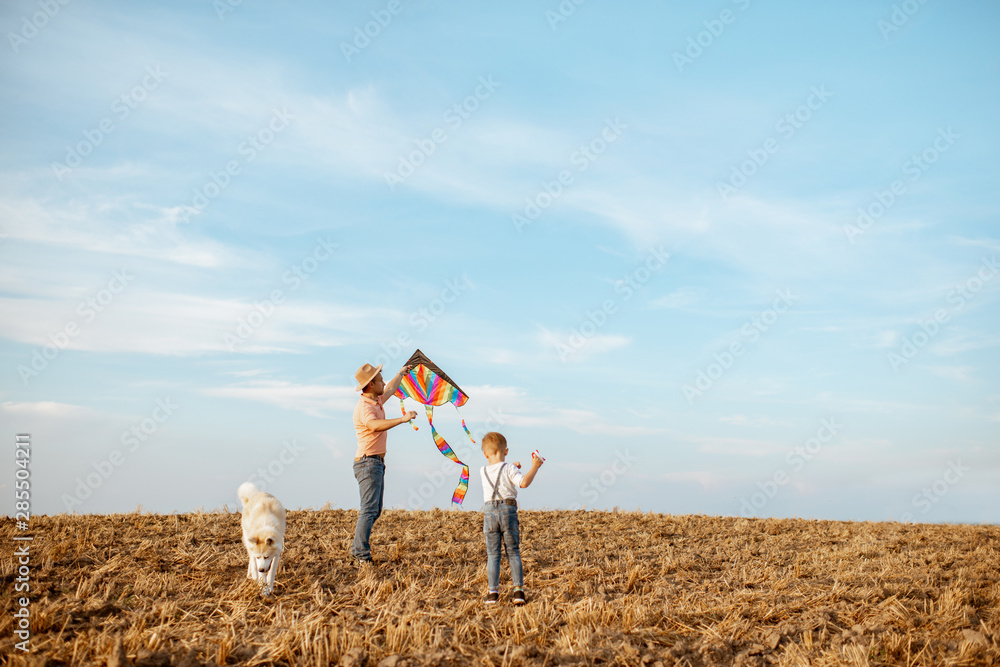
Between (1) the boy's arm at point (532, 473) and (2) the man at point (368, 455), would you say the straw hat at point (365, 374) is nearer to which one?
(2) the man at point (368, 455)

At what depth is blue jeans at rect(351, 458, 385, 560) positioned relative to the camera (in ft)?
29.8

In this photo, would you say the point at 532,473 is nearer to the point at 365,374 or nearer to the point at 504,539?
the point at 504,539

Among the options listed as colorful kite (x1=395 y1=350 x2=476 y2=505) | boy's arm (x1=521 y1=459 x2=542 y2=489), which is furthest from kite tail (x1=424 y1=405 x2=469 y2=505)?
boy's arm (x1=521 y1=459 x2=542 y2=489)

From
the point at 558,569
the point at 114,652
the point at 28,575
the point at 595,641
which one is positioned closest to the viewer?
the point at 114,652

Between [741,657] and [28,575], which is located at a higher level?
[28,575]

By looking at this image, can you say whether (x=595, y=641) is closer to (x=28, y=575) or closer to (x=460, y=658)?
(x=460, y=658)

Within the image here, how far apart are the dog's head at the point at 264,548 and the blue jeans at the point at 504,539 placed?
2.36 metres

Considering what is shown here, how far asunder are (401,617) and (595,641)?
176 cm

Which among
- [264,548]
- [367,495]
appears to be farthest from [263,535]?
[367,495]

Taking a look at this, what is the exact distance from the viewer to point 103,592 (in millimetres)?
7598

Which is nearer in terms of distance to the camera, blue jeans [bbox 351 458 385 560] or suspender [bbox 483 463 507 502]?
suspender [bbox 483 463 507 502]

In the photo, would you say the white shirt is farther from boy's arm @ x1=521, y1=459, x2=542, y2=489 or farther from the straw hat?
the straw hat

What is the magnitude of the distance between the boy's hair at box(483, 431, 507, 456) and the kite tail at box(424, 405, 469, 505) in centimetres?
170

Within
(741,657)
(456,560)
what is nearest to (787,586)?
(741,657)
